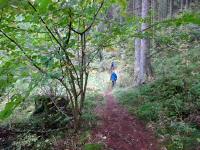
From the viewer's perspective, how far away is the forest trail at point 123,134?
21.7 feet

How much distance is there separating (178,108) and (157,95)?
1921mm

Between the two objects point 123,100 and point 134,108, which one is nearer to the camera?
point 134,108


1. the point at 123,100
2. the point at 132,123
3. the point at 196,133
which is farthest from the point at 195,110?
the point at 123,100

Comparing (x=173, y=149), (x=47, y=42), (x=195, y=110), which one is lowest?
(x=173, y=149)

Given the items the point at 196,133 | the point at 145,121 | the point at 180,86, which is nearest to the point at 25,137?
the point at 145,121

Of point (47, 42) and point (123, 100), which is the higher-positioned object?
point (47, 42)

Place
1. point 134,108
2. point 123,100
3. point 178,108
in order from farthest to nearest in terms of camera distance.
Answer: point 123,100, point 134,108, point 178,108

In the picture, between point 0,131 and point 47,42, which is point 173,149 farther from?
point 0,131

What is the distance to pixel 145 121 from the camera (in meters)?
8.41

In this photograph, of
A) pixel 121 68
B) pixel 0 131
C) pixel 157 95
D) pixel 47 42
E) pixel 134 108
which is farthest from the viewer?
pixel 121 68

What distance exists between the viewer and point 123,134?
23.9ft

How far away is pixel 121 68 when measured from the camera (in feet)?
78.9

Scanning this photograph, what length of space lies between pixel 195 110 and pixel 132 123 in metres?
1.97

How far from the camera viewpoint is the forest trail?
260 inches
